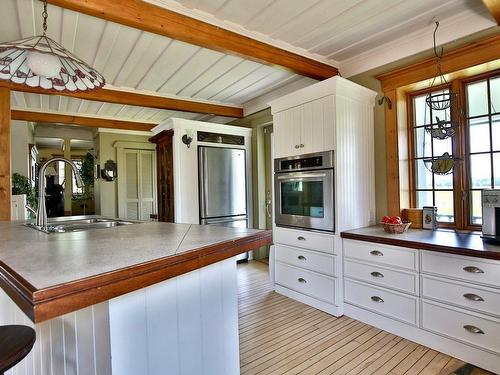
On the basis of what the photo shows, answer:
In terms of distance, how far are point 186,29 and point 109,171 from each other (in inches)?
176

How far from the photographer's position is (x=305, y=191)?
2943 mm

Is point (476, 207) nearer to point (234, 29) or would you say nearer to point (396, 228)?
point (396, 228)

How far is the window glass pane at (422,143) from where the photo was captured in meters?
2.79

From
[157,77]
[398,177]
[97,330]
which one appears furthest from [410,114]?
[97,330]

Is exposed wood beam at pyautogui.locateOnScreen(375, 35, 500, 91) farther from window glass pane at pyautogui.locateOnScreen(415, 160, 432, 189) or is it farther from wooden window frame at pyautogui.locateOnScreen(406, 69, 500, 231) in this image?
window glass pane at pyautogui.locateOnScreen(415, 160, 432, 189)

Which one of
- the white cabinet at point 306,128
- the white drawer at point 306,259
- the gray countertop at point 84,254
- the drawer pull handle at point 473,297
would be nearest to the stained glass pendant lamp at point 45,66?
the gray countertop at point 84,254

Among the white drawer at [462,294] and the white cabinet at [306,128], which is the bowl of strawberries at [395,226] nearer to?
the white drawer at [462,294]

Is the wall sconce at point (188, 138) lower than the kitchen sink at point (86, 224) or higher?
higher

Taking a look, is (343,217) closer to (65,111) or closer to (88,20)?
(88,20)

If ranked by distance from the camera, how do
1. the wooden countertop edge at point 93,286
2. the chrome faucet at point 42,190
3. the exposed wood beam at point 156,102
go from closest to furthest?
1. the wooden countertop edge at point 93,286
2. the chrome faucet at point 42,190
3. the exposed wood beam at point 156,102

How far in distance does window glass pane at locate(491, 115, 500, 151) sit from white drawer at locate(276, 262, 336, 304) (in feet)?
5.76

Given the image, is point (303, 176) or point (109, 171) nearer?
point (303, 176)

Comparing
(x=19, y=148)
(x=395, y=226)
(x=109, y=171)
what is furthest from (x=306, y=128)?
(x=19, y=148)

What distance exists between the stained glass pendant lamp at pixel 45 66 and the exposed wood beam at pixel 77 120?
3607 millimetres
